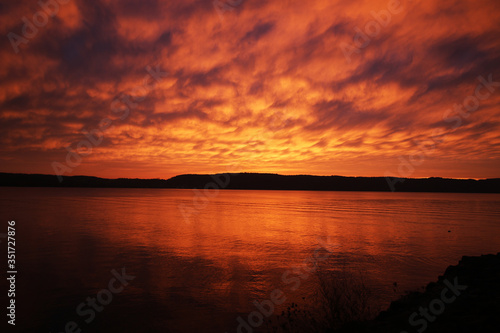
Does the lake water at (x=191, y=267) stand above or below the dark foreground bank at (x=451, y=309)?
below

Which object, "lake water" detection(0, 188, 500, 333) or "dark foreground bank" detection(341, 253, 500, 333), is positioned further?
"lake water" detection(0, 188, 500, 333)

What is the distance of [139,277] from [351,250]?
1660cm

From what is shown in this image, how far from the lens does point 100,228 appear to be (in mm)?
34875

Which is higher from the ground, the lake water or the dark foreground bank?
the dark foreground bank

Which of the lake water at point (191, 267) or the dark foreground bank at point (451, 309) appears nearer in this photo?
the dark foreground bank at point (451, 309)

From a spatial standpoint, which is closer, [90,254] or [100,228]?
[90,254]

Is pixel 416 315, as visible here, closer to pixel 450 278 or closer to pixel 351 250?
pixel 450 278

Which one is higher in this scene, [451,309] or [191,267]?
[451,309]

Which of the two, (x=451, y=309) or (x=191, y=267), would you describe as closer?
(x=451, y=309)

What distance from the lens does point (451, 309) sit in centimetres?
961

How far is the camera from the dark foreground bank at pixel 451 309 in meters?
7.81

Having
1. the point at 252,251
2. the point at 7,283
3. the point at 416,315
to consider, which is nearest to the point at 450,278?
the point at 416,315

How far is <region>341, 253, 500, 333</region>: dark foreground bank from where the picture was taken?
25.6 ft

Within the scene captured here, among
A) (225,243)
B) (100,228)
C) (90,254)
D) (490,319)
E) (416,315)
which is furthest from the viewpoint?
(100,228)
